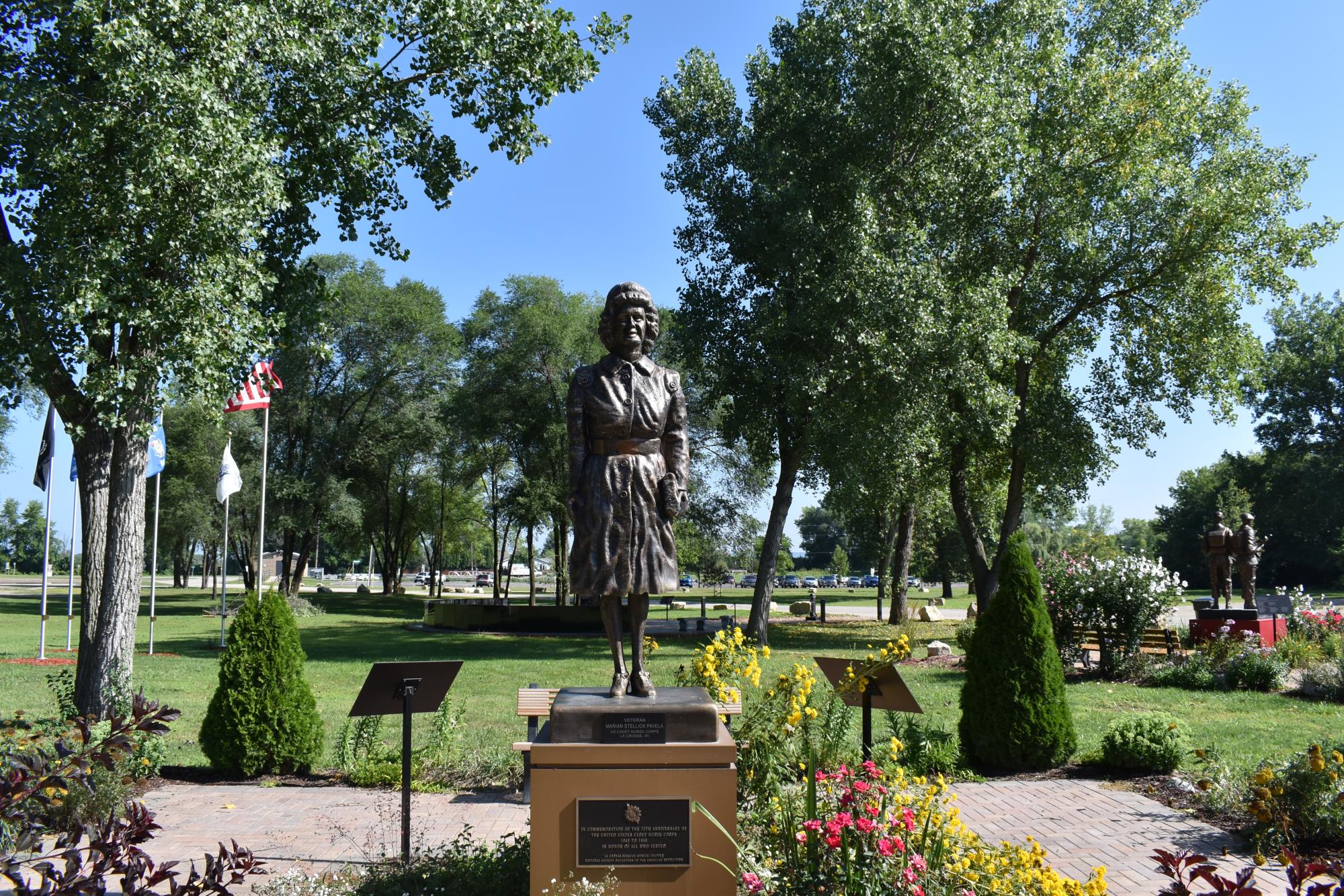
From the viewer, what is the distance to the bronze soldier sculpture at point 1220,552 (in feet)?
70.4

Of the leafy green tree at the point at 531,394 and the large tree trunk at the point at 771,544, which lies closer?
the large tree trunk at the point at 771,544

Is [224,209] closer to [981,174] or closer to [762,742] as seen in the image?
[762,742]

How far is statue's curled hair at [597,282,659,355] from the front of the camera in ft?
19.5

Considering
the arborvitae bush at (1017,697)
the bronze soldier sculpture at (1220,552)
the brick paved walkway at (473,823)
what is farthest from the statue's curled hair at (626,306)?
the bronze soldier sculpture at (1220,552)

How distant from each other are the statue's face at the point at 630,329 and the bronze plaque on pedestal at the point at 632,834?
105 inches

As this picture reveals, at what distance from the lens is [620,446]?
5.89 metres

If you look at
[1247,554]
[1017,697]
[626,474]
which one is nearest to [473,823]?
[626,474]

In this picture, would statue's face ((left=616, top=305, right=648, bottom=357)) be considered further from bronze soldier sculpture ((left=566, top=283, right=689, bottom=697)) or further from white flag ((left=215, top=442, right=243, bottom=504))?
white flag ((left=215, top=442, right=243, bottom=504))

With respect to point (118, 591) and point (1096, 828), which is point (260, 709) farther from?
point (1096, 828)

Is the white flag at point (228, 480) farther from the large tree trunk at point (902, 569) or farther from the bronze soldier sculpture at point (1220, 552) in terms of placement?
the bronze soldier sculpture at point (1220, 552)

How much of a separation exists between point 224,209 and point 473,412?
23.9 meters

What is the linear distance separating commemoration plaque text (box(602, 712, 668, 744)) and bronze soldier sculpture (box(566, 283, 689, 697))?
412 millimetres

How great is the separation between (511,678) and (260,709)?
7532mm

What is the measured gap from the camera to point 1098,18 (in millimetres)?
23750
